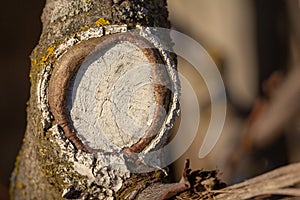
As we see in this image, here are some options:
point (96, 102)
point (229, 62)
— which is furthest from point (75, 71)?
point (229, 62)

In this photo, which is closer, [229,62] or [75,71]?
[75,71]

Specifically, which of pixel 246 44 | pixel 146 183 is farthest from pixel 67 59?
pixel 246 44

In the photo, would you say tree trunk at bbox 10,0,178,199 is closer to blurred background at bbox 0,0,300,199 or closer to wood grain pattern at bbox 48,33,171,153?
wood grain pattern at bbox 48,33,171,153

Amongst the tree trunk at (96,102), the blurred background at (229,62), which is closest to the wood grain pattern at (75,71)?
the tree trunk at (96,102)

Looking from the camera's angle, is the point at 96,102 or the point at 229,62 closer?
the point at 96,102

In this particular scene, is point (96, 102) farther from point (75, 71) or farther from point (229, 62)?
point (229, 62)

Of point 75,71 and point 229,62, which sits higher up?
point 229,62

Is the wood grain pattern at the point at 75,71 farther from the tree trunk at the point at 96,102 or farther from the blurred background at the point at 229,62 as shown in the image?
the blurred background at the point at 229,62

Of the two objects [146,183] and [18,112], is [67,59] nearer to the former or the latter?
[146,183]
